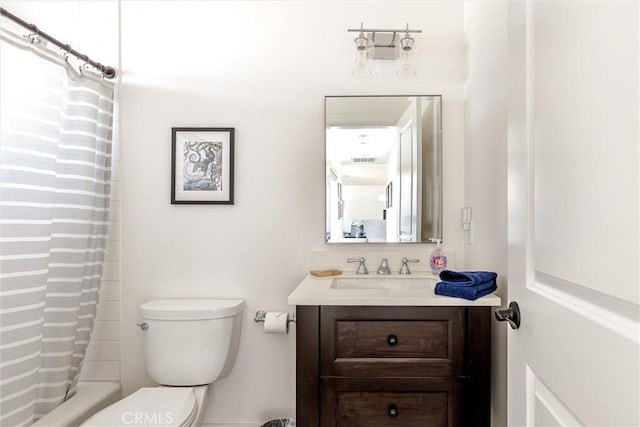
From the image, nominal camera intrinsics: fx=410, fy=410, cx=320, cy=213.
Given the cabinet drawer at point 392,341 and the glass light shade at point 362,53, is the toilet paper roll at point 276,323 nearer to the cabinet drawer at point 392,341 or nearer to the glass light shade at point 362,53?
the cabinet drawer at point 392,341

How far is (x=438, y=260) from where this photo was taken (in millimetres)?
1914

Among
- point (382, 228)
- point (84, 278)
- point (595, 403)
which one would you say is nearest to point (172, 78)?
point (84, 278)

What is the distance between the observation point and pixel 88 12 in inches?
80.4

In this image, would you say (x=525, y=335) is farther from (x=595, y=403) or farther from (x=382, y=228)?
(x=382, y=228)

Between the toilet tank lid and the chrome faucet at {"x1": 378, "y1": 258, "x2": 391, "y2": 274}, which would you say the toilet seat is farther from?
the chrome faucet at {"x1": 378, "y1": 258, "x2": 391, "y2": 274}

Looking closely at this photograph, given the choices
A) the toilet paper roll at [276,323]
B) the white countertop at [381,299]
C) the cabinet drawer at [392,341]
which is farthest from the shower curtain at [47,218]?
the cabinet drawer at [392,341]

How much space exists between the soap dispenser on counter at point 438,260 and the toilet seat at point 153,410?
118cm

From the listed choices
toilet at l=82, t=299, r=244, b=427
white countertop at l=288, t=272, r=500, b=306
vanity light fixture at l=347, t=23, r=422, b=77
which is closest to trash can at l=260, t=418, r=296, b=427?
toilet at l=82, t=299, r=244, b=427

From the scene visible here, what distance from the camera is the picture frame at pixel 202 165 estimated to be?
2.02 metres

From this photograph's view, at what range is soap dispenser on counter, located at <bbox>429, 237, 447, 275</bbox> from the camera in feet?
6.28

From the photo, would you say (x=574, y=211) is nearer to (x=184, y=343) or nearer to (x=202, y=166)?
(x=184, y=343)

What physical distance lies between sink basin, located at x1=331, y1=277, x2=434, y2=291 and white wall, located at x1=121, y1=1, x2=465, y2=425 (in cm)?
18

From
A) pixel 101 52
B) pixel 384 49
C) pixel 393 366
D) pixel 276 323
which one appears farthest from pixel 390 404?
pixel 101 52

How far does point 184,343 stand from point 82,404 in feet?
1.68
